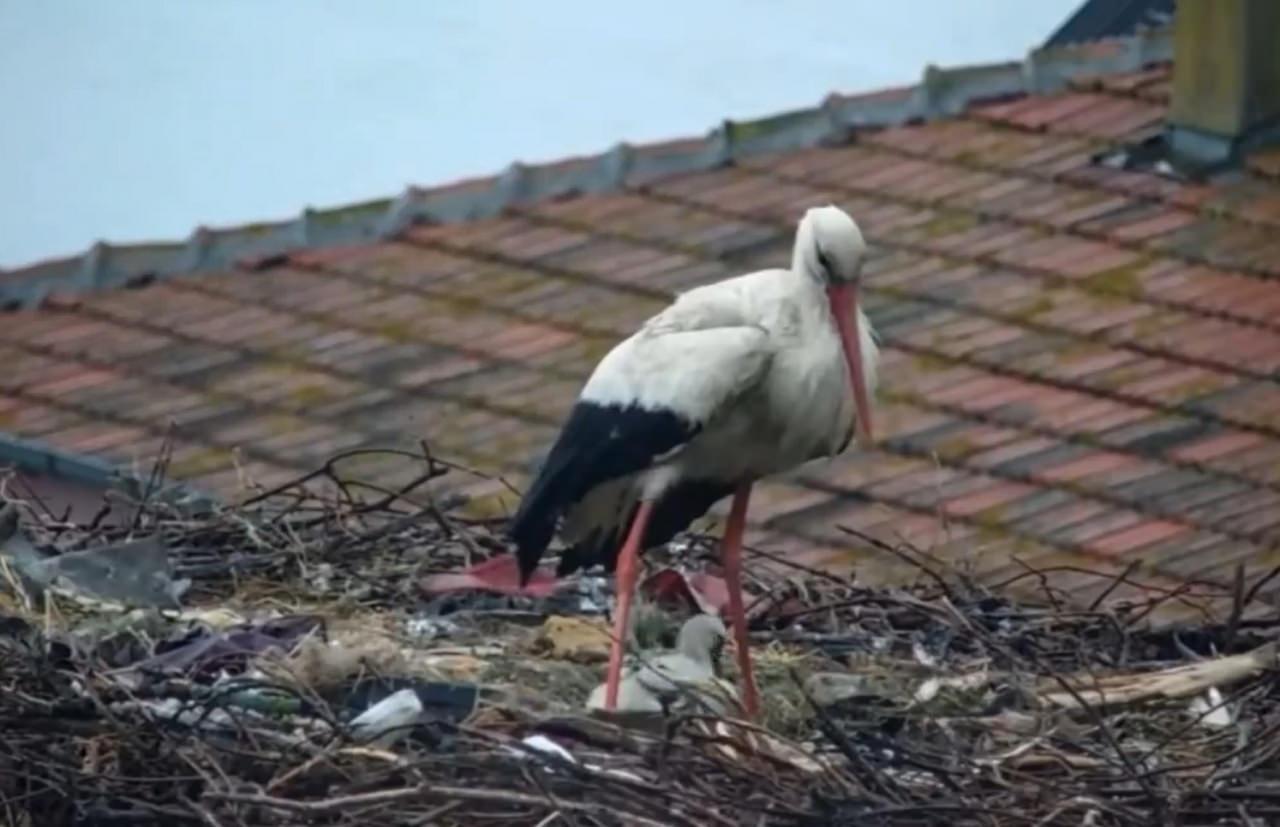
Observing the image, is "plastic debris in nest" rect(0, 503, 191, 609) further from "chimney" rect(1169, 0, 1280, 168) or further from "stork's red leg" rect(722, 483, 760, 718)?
"chimney" rect(1169, 0, 1280, 168)

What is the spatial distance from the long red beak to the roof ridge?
4773 millimetres

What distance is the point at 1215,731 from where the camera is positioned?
7.24 meters

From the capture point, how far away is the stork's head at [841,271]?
720 cm

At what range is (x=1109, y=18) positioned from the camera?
1684 centimetres

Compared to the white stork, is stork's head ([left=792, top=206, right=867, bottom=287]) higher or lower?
higher

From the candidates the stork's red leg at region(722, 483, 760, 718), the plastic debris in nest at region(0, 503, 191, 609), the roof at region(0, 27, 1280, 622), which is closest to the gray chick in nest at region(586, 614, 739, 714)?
the stork's red leg at region(722, 483, 760, 718)

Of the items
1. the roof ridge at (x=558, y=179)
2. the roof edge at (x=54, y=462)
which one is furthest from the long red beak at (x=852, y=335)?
the roof ridge at (x=558, y=179)

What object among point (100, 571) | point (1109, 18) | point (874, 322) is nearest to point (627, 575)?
point (100, 571)

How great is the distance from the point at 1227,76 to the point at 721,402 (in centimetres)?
468

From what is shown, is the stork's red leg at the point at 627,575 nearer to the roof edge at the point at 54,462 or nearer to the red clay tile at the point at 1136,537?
the red clay tile at the point at 1136,537

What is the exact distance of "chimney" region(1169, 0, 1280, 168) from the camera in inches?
452

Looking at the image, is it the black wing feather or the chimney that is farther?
the chimney

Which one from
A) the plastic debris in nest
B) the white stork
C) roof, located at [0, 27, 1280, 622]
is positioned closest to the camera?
the white stork

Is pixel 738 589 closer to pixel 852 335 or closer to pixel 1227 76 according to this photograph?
pixel 852 335
